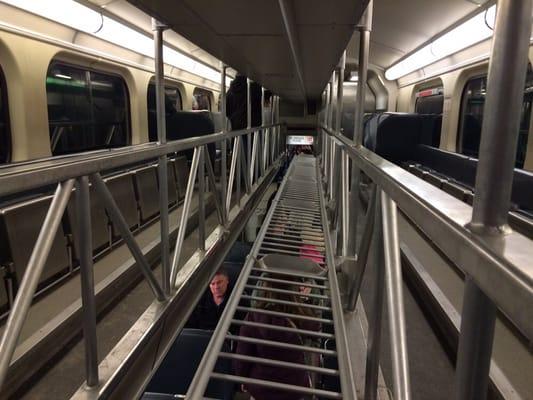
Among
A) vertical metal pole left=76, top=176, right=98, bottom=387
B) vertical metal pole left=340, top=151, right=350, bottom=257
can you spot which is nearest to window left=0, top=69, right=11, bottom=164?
vertical metal pole left=76, top=176, right=98, bottom=387

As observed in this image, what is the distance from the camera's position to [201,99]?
10.2 meters


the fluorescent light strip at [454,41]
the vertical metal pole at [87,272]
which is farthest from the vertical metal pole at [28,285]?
the fluorescent light strip at [454,41]

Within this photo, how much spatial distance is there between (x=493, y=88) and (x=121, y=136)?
595cm

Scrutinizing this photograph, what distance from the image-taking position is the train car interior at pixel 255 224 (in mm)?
646

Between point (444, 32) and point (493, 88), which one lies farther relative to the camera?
point (444, 32)

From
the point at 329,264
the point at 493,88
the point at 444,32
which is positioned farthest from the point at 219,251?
the point at 444,32

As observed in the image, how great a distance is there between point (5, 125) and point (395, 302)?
3911mm

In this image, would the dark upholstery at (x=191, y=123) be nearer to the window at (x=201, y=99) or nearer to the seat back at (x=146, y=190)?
the seat back at (x=146, y=190)

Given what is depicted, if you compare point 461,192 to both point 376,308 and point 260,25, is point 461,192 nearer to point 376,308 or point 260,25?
point 260,25

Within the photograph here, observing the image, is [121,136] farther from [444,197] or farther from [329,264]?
[444,197]

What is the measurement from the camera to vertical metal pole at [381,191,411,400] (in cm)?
95

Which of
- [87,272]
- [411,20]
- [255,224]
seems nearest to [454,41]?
[411,20]

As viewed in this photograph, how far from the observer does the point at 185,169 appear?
646 cm

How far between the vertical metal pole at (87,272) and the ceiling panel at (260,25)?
1063 millimetres
